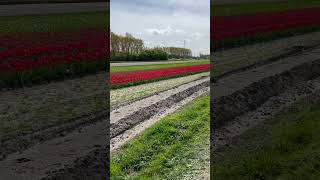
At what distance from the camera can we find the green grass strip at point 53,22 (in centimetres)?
2216

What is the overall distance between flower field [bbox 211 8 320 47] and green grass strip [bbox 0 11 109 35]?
5842 mm

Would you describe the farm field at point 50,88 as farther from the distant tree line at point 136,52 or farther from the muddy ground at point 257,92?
the muddy ground at point 257,92

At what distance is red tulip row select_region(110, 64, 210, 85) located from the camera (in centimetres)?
2048

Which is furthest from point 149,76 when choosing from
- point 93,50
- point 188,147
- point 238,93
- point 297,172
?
point 297,172

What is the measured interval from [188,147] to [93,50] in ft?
31.6

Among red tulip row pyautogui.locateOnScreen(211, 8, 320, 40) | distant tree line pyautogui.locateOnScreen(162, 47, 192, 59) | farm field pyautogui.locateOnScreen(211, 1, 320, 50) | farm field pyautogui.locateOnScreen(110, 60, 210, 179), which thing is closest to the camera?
farm field pyautogui.locateOnScreen(110, 60, 210, 179)

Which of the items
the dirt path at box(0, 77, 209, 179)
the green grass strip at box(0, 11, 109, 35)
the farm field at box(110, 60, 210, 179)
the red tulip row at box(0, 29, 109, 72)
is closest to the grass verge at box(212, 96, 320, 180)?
the farm field at box(110, 60, 210, 179)

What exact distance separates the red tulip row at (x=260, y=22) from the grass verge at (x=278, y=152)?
10472mm

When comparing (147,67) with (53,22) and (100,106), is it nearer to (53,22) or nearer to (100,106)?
(53,22)

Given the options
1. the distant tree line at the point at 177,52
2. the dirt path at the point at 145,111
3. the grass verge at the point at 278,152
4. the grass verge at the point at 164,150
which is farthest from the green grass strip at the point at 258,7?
the grass verge at the point at 278,152

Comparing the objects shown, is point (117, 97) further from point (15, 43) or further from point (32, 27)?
point (32, 27)

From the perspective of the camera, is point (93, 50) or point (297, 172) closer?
point (297, 172)

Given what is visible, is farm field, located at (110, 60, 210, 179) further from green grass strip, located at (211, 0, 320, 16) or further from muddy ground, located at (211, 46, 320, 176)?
green grass strip, located at (211, 0, 320, 16)

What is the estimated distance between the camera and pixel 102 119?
1318cm
